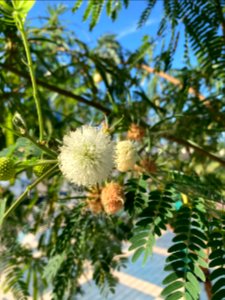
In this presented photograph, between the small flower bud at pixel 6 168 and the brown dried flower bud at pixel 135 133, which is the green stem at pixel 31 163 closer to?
the small flower bud at pixel 6 168

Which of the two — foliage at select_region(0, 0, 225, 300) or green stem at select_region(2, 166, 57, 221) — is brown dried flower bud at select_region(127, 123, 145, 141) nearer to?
foliage at select_region(0, 0, 225, 300)

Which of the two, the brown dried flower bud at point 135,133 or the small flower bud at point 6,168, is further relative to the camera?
the brown dried flower bud at point 135,133

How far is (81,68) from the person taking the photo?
127cm

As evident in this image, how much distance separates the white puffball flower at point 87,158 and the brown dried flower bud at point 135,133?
29cm

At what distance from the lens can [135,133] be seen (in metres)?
0.79

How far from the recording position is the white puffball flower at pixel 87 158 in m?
0.47

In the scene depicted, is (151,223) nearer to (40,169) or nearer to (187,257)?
(187,257)

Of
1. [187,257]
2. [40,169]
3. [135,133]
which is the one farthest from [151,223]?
[135,133]

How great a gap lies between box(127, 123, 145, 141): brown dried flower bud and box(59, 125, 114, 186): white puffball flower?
11.6 inches

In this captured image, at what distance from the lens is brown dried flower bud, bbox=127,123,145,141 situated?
79 centimetres

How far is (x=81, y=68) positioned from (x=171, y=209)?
0.83 m

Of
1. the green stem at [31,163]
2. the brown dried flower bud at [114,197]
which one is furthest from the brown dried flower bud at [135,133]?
the green stem at [31,163]

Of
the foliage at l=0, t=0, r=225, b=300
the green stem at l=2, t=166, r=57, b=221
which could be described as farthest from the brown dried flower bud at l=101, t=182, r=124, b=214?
the green stem at l=2, t=166, r=57, b=221

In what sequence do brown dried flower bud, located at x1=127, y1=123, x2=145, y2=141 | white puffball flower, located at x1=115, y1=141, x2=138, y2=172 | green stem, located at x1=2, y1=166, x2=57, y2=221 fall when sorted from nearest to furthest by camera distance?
green stem, located at x1=2, y1=166, x2=57, y2=221
white puffball flower, located at x1=115, y1=141, x2=138, y2=172
brown dried flower bud, located at x1=127, y1=123, x2=145, y2=141
